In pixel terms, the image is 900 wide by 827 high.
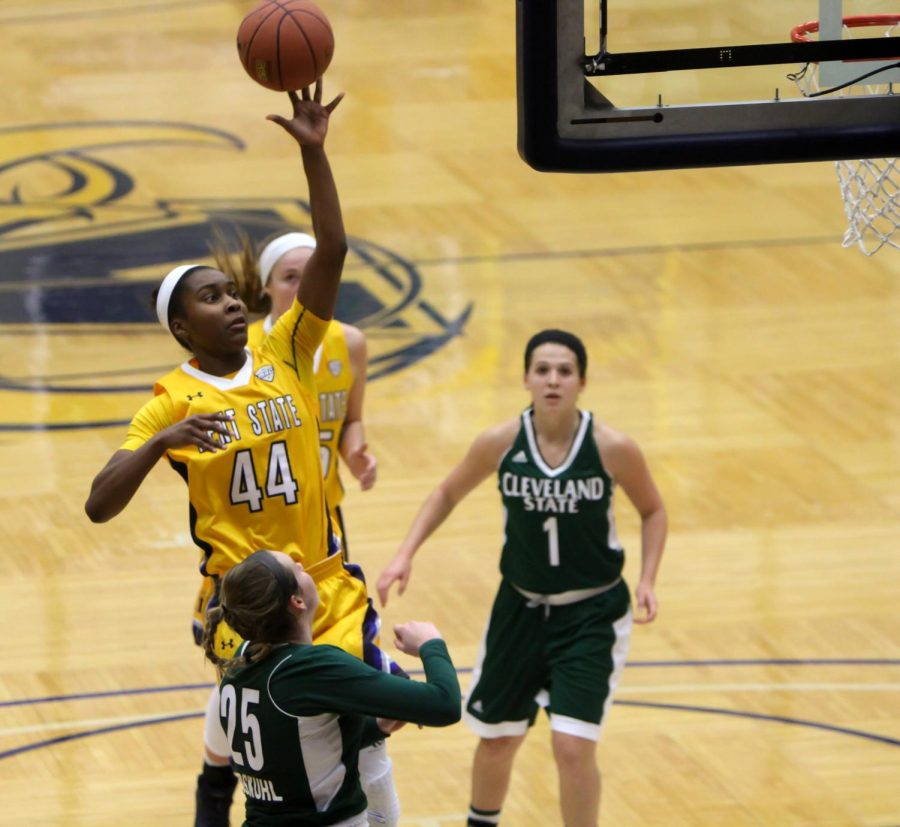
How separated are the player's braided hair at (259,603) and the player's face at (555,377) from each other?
1645mm

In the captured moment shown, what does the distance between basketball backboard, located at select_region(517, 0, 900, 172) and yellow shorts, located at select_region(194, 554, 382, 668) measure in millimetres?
1314

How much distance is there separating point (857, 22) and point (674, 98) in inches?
26.7

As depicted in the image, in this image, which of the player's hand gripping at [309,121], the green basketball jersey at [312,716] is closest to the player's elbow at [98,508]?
the green basketball jersey at [312,716]

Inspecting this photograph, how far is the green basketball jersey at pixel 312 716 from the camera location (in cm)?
381

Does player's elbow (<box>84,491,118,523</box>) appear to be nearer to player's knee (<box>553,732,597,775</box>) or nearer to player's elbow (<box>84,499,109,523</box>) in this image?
player's elbow (<box>84,499,109,523</box>)

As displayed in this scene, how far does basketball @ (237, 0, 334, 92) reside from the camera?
4621 millimetres

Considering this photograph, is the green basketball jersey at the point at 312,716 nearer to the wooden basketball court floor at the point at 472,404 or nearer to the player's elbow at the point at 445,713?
the player's elbow at the point at 445,713

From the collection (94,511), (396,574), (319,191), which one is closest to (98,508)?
(94,511)

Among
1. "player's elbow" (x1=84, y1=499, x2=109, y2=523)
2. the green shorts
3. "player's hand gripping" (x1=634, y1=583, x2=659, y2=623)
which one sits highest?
"player's elbow" (x1=84, y1=499, x2=109, y2=523)

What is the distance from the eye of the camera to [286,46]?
15.1ft

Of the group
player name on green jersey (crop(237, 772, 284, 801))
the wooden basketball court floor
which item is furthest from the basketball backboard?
player name on green jersey (crop(237, 772, 284, 801))

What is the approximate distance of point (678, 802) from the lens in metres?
5.75

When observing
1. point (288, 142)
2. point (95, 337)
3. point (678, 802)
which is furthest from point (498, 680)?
point (288, 142)

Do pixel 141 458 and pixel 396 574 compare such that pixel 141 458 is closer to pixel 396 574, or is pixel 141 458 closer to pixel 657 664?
pixel 396 574
